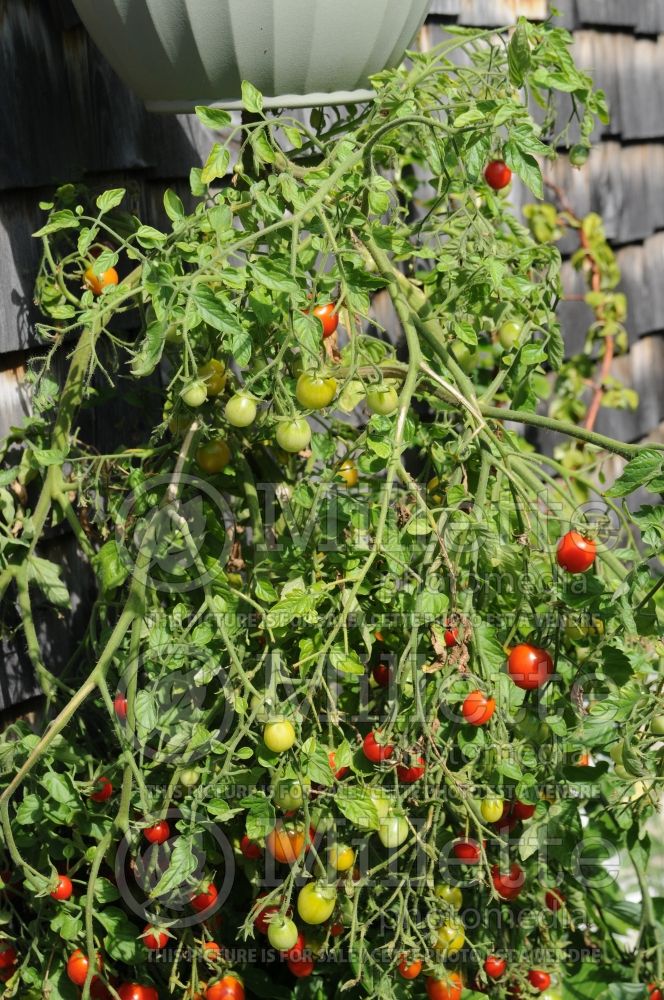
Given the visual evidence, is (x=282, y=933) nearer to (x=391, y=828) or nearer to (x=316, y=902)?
(x=316, y=902)

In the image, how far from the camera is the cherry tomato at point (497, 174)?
1.91m

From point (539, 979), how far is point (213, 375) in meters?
0.99

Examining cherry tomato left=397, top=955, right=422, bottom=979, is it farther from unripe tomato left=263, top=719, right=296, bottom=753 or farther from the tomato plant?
unripe tomato left=263, top=719, right=296, bottom=753

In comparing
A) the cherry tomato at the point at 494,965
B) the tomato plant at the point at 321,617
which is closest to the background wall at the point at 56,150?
the tomato plant at the point at 321,617

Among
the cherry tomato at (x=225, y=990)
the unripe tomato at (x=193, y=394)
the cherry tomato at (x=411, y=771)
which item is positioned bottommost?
the cherry tomato at (x=225, y=990)

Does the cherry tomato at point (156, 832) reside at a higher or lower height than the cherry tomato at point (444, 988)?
higher

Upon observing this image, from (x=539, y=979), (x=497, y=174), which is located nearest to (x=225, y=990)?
(x=539, y=979)

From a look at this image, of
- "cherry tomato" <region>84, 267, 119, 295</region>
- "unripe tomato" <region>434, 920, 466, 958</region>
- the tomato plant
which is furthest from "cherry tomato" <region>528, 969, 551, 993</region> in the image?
"cherry tomato" <region>84, 267, 119, 295</region>

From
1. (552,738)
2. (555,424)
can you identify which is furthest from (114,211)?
(552,738)

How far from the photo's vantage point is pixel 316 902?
4.35 feet

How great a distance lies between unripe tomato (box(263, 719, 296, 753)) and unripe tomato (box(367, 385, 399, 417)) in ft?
1.25

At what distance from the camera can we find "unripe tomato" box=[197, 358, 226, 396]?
1439 millimetres

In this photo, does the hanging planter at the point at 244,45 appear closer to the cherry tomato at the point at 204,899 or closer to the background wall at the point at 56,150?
the background wall at the point at 56,150

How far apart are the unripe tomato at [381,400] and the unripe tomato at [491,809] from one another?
19.8 inches
